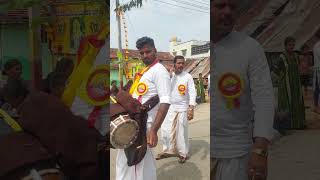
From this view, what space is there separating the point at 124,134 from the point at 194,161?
1.81 ft

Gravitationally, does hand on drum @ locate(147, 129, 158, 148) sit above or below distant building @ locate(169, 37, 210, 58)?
below

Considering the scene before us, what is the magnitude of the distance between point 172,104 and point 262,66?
2.88ft

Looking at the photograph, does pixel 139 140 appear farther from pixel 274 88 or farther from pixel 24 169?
pixel 24 169

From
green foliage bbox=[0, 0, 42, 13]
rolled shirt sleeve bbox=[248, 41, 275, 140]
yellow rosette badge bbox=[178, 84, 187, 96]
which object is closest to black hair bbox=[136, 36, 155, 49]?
yellow rosette badge bbox=[178, 84, 187, 96]

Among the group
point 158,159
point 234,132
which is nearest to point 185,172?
point 158,159

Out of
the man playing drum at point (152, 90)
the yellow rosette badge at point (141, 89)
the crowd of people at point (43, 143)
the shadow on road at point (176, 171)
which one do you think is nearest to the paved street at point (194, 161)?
the shadow on road at point (176, 171)

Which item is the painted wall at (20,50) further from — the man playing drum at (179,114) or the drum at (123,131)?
the man playing drum at (179,114)

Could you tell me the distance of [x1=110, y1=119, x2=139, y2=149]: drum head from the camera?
254 centimetres

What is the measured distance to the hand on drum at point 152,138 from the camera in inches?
106

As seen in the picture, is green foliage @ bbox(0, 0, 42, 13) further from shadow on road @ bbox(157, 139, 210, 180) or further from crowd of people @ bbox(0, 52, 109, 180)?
shadow on road @ bbox(157, 139, 210, 180)

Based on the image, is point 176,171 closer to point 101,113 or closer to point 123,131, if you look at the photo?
point 123,131

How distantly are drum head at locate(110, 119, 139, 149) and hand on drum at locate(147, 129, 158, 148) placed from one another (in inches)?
3.8

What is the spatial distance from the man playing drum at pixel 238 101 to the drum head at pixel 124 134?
55 cm

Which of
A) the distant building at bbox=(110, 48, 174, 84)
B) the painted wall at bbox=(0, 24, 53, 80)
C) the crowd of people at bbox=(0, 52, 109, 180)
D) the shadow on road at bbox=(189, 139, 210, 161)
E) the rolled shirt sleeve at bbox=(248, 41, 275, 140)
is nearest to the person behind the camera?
the crowd of people at bbox=(0, 52, 109, 180)
